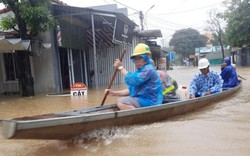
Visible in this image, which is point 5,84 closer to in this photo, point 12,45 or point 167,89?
point 12,45

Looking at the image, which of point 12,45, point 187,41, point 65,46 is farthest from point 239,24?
point 187,41

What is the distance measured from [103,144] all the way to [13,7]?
736 centimetres

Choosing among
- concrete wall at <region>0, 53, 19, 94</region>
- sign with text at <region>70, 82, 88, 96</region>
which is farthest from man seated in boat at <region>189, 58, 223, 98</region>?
concrete wall at <region>0, 53, 19, 94</region>

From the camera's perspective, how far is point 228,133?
4371 millimetres

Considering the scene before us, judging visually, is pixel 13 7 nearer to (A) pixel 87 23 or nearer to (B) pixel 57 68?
(B) pixel 57 68

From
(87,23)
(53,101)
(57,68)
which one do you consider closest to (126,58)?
(87,23)

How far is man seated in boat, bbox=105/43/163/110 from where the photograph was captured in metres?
4.51

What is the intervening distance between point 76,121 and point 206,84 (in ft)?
13.9

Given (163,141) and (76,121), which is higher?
(76,121)

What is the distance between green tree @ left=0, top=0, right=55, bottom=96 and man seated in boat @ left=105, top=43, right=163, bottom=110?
578 cm

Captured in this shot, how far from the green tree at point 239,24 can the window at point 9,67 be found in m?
21.9

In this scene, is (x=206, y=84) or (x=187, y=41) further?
(x=187, y=41)

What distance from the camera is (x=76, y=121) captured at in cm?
379

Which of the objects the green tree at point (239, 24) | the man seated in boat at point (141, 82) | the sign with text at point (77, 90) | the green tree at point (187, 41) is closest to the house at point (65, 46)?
the sign with text at point (77, 90)
